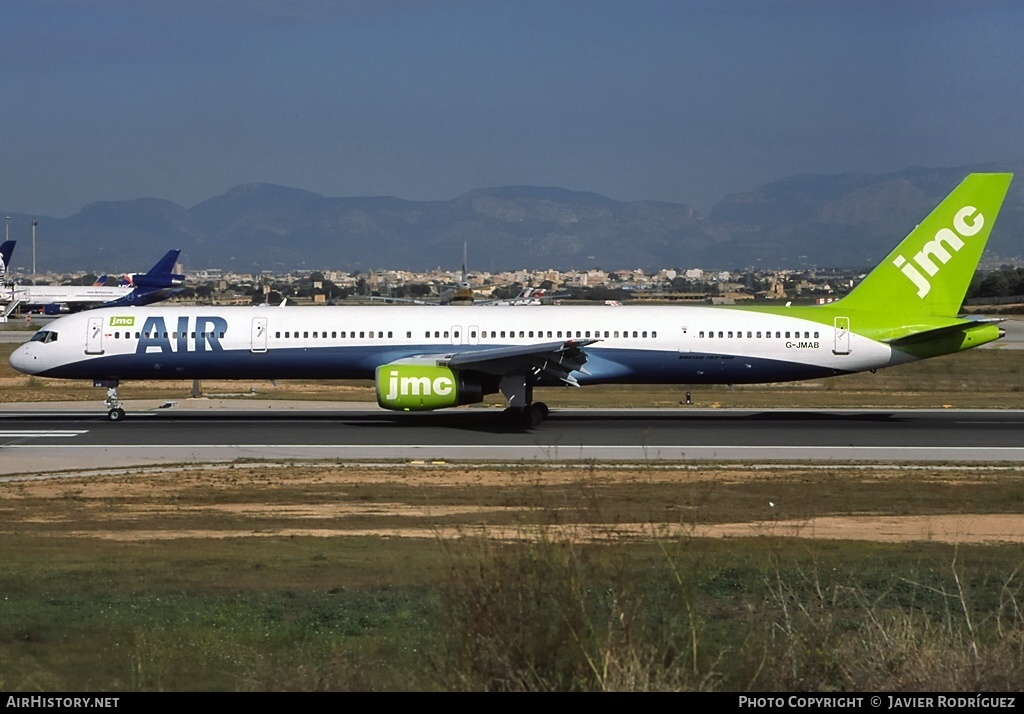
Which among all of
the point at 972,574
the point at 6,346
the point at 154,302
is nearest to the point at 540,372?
the point at 972,574

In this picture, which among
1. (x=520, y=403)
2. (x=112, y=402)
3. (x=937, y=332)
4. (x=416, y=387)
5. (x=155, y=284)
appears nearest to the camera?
(x=416, y=387)

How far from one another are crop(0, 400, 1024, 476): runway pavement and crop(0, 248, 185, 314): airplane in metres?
96.6

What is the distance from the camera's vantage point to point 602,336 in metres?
35.9

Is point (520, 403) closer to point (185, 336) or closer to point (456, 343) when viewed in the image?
point (456, 343)

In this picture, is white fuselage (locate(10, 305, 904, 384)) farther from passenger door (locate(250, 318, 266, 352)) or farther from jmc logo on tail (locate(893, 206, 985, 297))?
jmc logo on tail (locate(893, 206, 985, 297))

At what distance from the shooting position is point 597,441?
31.9m

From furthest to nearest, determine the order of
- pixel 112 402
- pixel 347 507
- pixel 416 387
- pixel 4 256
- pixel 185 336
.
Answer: pixel 4 256, pixel 112 402, pixel 185 336, pixel 416 387, pixel 347 507

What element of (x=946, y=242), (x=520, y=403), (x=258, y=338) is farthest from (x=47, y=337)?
(x=946, y=242)

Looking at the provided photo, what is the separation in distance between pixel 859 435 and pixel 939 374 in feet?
80.4

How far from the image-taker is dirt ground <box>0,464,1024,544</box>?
63.1 ft

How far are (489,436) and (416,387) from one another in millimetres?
2452

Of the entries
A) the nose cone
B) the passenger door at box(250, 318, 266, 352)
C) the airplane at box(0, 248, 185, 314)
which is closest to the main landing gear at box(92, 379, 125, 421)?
the nose cone

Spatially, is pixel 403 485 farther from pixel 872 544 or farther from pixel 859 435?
pixel 859 435

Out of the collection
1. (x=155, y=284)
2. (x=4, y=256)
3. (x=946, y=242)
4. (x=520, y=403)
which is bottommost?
(x=520, y=403)
